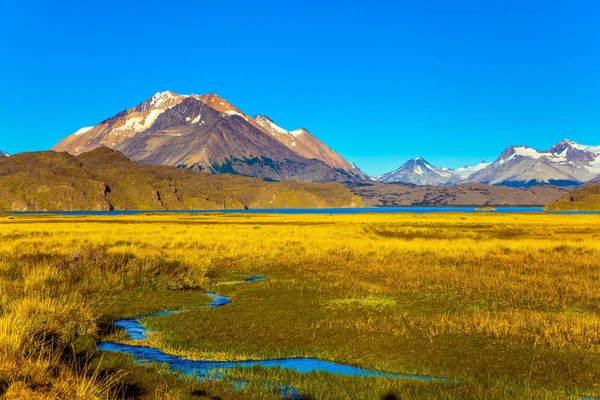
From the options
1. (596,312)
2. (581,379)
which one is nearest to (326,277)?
(596,312)

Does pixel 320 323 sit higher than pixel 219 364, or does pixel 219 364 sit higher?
pixel 320 323

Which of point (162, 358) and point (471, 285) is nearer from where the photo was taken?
point (162, 358)

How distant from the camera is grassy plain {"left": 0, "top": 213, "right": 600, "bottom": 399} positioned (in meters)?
12.4

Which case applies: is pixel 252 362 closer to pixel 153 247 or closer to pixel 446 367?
pixel 446 367

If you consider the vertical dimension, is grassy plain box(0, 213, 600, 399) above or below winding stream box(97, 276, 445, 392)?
above

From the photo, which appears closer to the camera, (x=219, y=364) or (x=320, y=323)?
(x=219, y=364)

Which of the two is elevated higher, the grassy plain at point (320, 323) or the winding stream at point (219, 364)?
the grassy plain at point (320, 323)

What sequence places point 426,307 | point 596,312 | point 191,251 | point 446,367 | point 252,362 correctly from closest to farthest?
point 446,367, point 252,362, point 596,312, point 426,307, point 191,251

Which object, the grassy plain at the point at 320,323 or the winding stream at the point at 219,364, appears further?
the winding stream at the point at 219,364

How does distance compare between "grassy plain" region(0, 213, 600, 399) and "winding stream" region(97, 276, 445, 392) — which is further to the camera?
"winding stream" region(97, 276, 445, 392)

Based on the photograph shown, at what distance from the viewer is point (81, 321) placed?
58.9 feet

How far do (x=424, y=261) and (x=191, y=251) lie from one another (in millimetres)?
21558

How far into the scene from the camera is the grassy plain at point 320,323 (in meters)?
12.4

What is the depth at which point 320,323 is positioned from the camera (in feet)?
64.7
